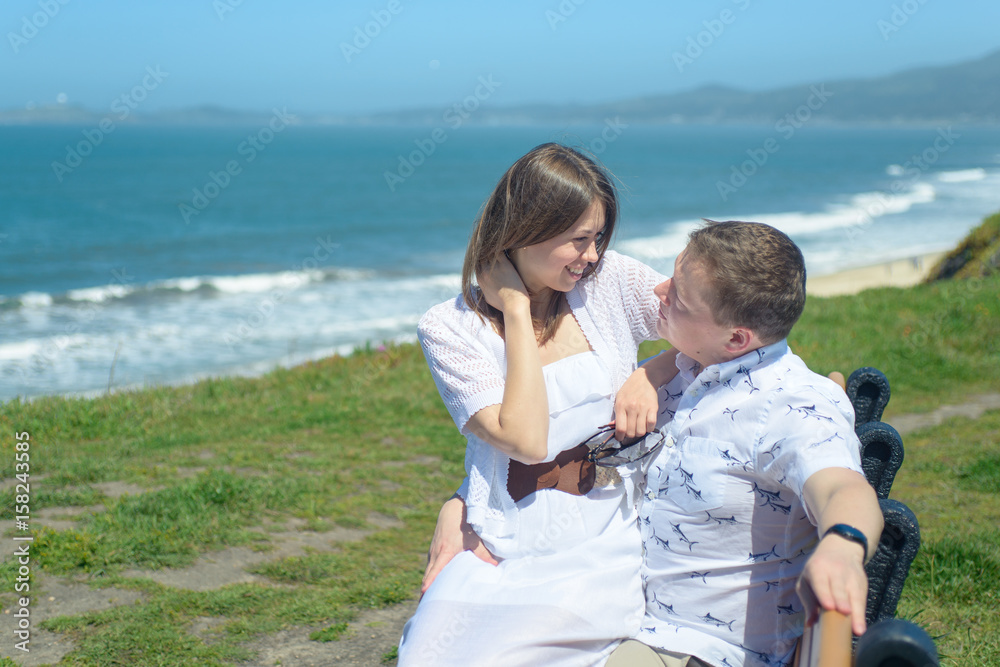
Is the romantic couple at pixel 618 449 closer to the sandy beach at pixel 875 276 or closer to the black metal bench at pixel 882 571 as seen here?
the black metal bench at pixel 882 571

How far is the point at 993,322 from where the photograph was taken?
28.9ft

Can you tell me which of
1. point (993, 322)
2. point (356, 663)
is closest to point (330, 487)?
point (356, 663)

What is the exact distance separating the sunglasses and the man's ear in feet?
1.24

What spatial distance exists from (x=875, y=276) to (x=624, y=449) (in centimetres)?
2232

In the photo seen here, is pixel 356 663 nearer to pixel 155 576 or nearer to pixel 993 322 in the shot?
pixel 155 576

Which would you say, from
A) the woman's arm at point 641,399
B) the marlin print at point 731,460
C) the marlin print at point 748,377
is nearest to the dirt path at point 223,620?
the woman's arm at point 641,399

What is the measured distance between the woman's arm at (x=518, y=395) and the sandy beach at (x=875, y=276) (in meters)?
18.8

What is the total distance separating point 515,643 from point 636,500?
23.4 inches

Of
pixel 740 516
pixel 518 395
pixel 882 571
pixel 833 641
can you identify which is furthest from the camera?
pixel 518 395

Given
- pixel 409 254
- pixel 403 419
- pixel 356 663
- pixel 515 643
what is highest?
pixel 515 643

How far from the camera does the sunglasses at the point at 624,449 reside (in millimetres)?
2402

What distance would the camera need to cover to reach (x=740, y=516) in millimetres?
2074

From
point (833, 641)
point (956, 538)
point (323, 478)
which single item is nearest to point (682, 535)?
point (833, 641)

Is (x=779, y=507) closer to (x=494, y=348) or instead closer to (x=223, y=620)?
(x=494, y=348)
